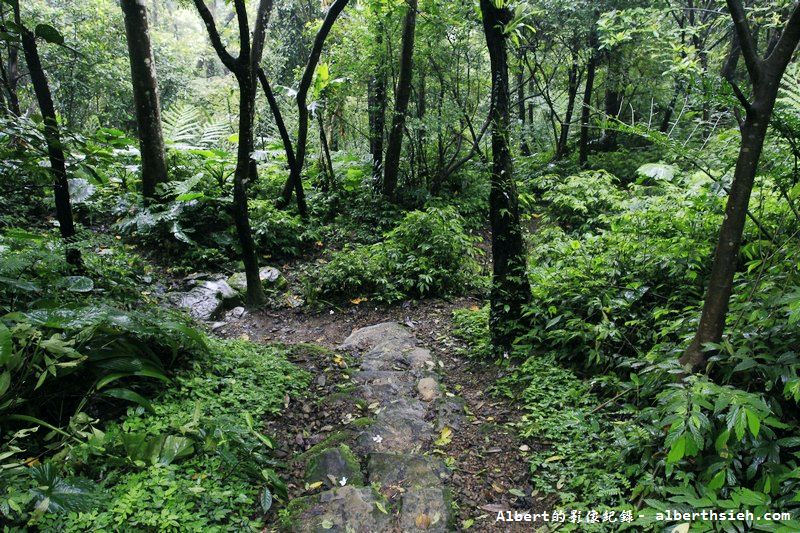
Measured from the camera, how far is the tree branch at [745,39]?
2.21 m

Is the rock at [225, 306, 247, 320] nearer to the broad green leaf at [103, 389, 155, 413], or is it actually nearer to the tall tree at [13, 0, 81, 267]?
the tall tree at [13, 0, 81, 267]

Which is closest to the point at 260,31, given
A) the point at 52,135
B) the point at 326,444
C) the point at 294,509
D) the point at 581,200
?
the point at 52,135

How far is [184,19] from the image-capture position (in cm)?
4672

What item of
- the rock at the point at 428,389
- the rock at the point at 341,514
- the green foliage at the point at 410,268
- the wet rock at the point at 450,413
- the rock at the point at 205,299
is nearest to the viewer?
the rock at the point at 341,514

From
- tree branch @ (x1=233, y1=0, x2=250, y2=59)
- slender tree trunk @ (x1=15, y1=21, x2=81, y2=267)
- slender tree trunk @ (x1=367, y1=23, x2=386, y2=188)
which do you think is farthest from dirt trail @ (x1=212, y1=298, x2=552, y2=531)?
slender tree trunk @ (x1=367, y1=23, x2=386, y2=188)

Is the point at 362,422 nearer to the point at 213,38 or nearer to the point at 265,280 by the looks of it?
the point at 265,280

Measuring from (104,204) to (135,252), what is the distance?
5.32ft

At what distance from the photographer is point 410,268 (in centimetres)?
688

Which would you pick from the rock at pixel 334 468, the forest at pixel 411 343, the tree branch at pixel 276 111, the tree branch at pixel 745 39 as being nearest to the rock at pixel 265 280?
the forest at pixel 411 343

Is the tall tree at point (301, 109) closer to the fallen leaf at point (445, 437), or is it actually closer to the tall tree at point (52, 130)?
the tall tree at point (52, 130)

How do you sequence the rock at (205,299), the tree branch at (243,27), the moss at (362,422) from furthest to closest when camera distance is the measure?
1. the rock at (205,299)
2. the tree branch at (243,27)
3. the moss at (362,422)

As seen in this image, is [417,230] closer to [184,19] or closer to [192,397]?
[192,397]

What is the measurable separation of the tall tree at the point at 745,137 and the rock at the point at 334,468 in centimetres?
227

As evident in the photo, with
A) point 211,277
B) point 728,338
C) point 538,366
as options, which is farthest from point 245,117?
point 728,338
